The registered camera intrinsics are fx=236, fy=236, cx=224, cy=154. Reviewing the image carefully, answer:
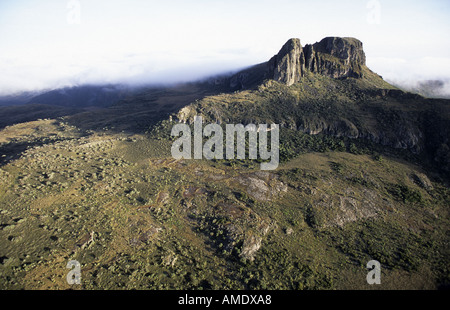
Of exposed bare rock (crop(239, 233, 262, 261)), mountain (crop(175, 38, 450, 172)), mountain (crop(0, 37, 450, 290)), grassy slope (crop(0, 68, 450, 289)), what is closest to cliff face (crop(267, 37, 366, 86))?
mountain (crop(175, 38, 450, 172))

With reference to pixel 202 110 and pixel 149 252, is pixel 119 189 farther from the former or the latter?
pixel 202 110

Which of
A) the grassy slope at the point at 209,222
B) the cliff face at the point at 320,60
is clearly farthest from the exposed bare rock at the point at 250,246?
the cliff face at the point at 320,60

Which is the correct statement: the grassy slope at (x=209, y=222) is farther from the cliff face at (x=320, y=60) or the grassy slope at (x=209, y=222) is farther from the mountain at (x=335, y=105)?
the cliff face at (x=320, y=60)

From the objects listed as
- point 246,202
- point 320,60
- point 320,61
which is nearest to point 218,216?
point 246,202

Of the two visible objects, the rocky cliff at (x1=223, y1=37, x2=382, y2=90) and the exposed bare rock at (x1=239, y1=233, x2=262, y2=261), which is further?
the rocky cliff at (x1=223, y1=37, x2=382, y2=90)

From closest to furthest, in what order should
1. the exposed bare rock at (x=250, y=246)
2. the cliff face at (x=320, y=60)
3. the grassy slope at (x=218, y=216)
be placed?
the grassy slope at (x=218, y=216), the exposed bare rock at (x=250, y=246), the cliff face at (x=320, y=60)

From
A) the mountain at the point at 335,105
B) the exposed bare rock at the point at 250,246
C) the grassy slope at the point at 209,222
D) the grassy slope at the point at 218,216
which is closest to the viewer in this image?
the grassy slope at the point at 209,222

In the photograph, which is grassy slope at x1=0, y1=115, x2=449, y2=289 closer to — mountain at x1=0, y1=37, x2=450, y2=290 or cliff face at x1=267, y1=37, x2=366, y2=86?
mountain at x1=0, y1=37, x2=450, y2=290
